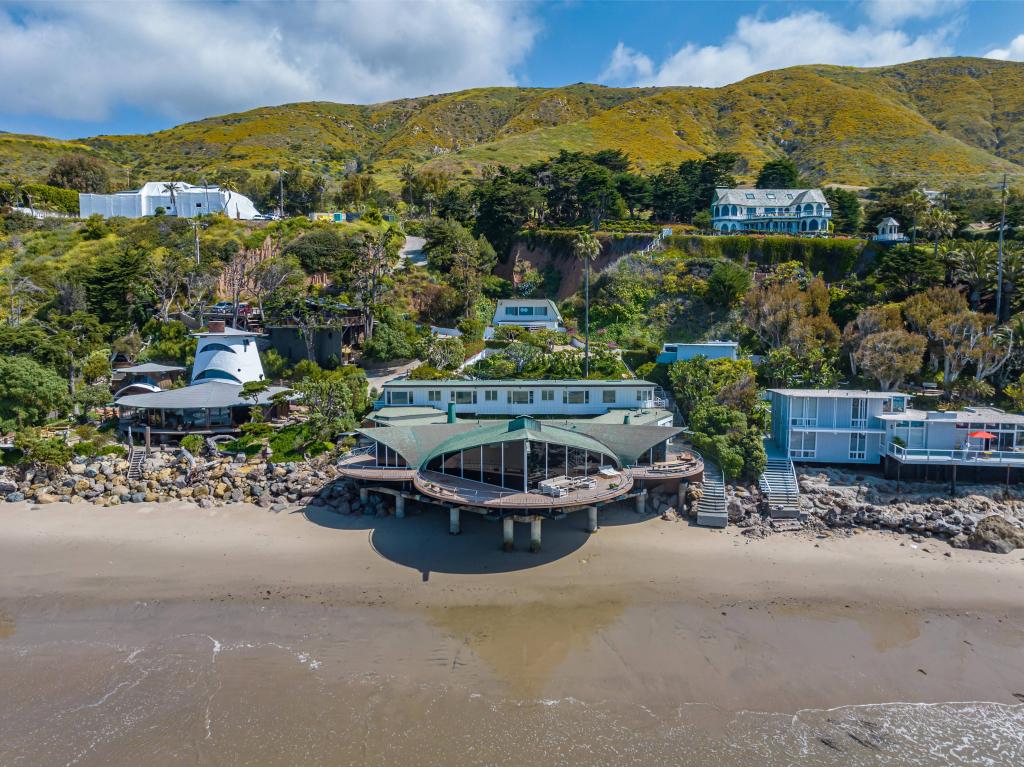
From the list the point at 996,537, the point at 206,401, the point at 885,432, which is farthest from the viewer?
the point at 206,401

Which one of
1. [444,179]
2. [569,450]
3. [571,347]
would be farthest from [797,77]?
[569,450]

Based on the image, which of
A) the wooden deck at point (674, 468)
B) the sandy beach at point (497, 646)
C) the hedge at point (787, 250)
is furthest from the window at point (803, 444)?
the hedge at point (787, 250)

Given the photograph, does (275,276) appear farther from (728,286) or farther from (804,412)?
(804,412)

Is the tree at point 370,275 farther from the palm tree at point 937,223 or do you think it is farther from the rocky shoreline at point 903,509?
the palm tree at point 937,223

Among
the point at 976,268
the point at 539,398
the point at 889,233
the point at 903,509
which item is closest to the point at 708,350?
the point at 539,398

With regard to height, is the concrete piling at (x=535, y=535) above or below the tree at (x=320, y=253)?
below

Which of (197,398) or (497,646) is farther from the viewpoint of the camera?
(197,398)
